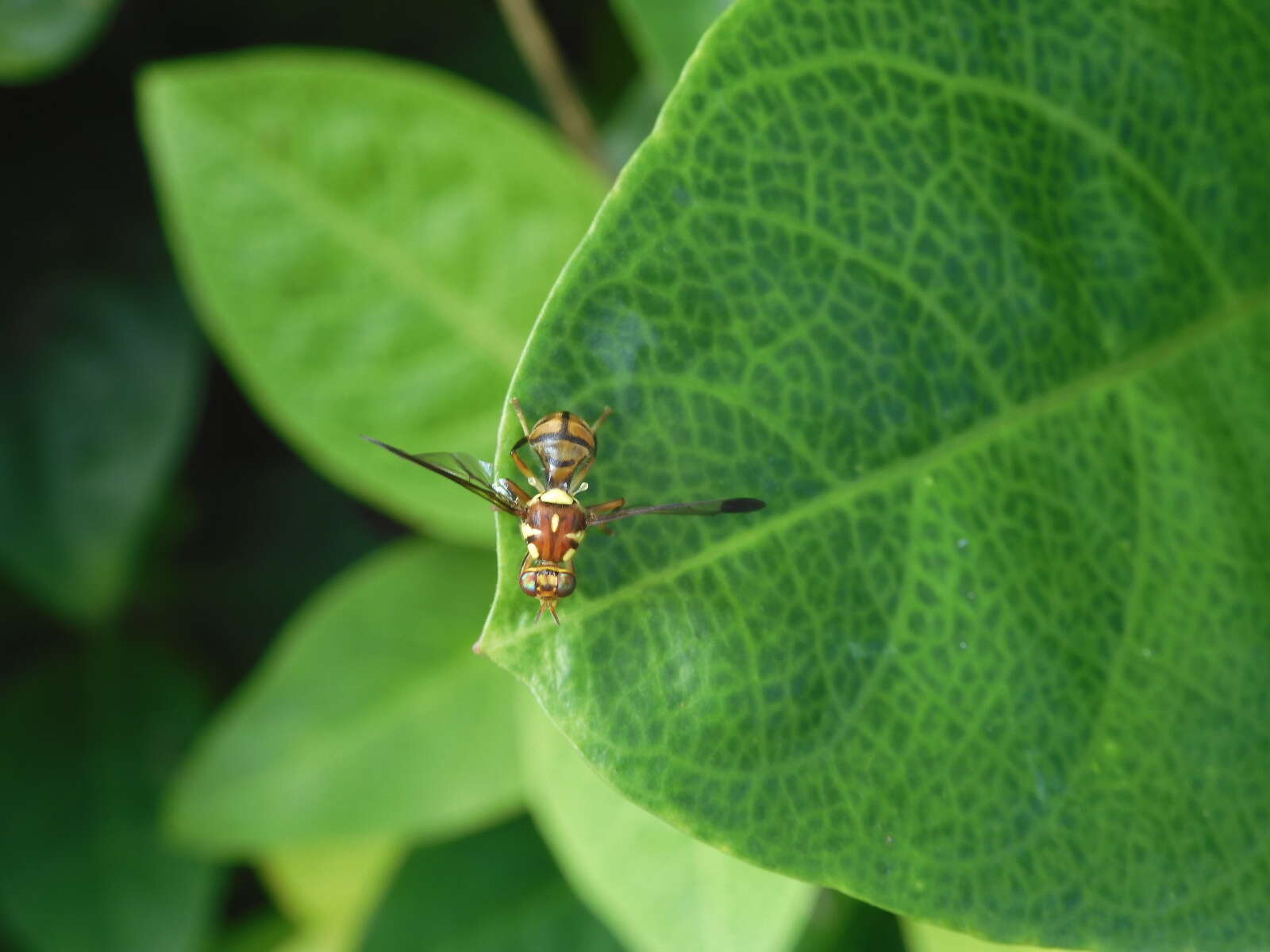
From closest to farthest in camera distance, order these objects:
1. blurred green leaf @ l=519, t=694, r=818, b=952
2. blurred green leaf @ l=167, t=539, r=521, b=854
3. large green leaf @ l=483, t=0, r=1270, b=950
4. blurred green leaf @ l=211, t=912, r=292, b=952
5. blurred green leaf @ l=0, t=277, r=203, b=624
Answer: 1. large green leaf @ l=483, t=0, r=1270, b=950
2. blurred green leaf @ l=519, t=694, r=818, b=952
3. blurred green leaf @ l=167, t=539, r=521, b=854
4. blurred green leaf @ l=0, t=277, r=203, b=624
5. blurred green leaf @ l=211, t=912, r=292, b=952

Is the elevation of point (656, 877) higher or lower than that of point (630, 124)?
lower

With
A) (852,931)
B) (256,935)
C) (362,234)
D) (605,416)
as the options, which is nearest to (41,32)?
(362,234)

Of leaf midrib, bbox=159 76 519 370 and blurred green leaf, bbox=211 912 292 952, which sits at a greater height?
leaf midrib, bbox=159 76 519 370

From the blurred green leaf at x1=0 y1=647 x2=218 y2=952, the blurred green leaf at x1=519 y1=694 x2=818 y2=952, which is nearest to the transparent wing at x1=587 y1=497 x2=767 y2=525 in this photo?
the blurred green leaf at x1=519 y1=694 x2=818 y2=952

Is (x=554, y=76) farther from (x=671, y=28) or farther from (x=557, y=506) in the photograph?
(x=557, y=506)

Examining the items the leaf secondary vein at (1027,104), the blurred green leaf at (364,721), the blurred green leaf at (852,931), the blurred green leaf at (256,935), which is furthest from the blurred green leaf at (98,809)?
the leaf secondary vein at (1027,104)

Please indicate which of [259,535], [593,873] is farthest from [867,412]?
[259,535]

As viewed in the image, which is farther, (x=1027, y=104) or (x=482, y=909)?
(x=482, y=909)

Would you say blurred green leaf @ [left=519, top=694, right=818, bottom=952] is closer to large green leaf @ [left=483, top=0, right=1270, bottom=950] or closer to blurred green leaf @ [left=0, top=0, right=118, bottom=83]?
large green leaf @ [left=483, top=0, right=1270, bottom=950]
